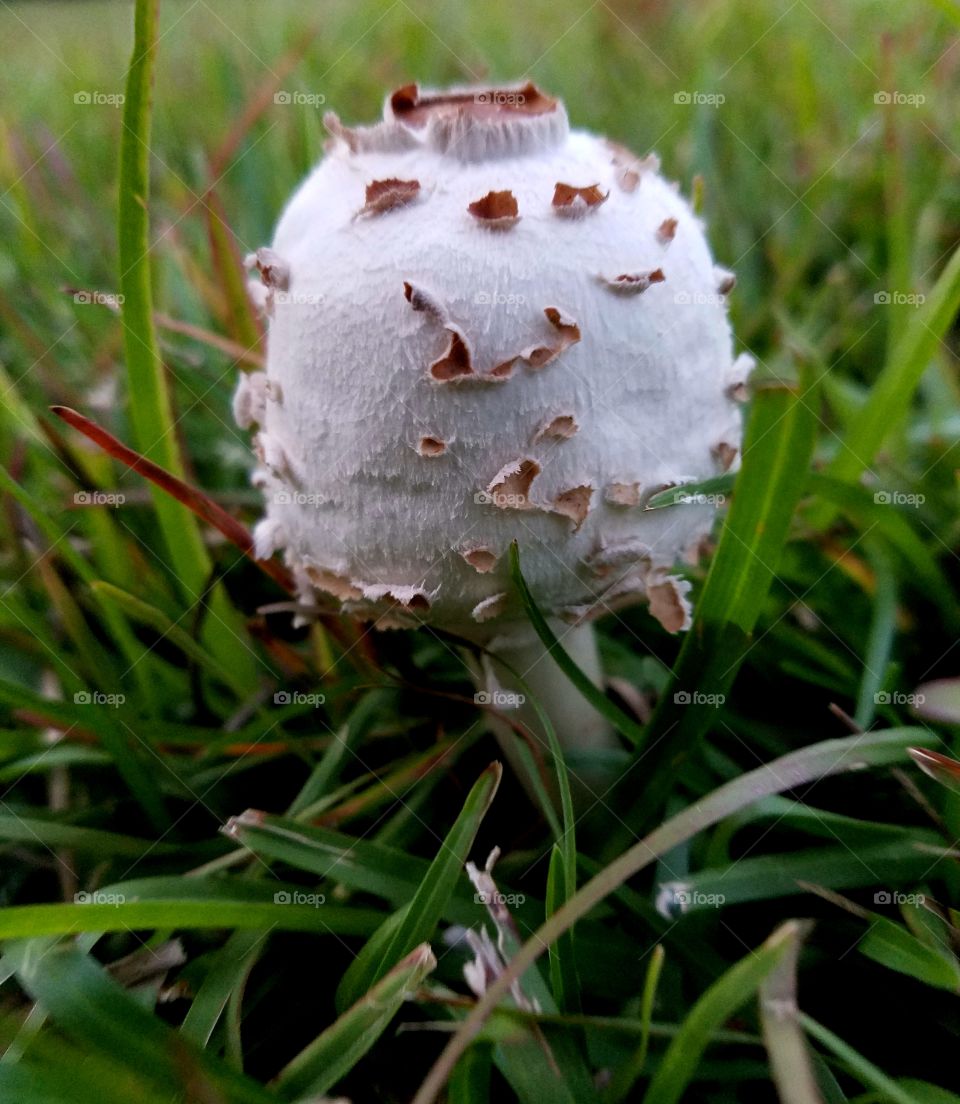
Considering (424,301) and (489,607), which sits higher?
(424,301)

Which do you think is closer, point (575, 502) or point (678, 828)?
point (678, 828)

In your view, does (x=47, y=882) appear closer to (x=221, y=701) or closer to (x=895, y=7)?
(x=221, y=701)

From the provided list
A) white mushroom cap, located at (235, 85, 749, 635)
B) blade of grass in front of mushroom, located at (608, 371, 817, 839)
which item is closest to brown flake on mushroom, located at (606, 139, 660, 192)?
white mushroom cap, located at (235, 85, 749, 635)

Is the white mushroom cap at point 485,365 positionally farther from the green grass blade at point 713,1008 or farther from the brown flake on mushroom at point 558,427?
the green grass blade at point 713,1008

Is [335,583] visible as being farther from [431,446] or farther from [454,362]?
[454,362]

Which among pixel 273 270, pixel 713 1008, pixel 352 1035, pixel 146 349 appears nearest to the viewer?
pixel 713 1008

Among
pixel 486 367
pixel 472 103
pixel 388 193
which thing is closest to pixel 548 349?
pixel 486 367

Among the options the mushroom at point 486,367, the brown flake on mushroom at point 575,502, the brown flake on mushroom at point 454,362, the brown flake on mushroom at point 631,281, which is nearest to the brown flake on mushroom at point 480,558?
the mushroom at point 486,367

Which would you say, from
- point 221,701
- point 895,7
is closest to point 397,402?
point 221,701
